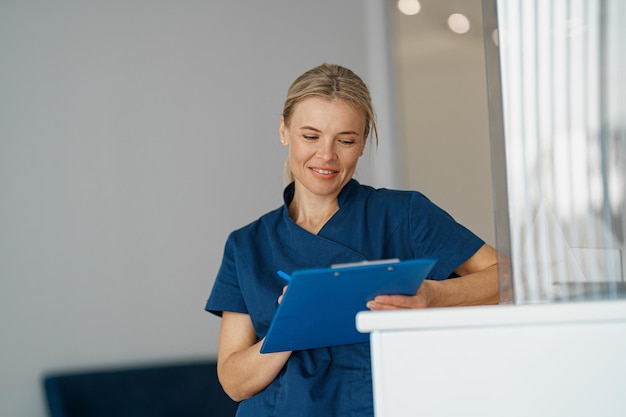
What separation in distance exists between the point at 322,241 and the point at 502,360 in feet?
2.39

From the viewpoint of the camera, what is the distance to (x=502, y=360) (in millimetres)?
876

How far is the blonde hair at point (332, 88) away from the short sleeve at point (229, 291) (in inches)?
11.3

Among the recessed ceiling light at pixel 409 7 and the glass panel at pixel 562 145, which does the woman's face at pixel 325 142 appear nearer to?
the glass panel at pixel 562 145

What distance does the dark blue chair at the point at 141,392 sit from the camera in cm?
300

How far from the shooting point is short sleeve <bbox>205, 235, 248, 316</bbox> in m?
1.60

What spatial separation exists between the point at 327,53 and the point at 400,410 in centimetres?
311

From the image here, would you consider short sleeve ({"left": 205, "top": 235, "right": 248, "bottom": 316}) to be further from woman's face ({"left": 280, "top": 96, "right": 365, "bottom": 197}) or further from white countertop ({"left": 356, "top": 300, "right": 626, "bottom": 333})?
white countertop ({"left": 356, "top": 300, "right": 626, "bottom": 333})

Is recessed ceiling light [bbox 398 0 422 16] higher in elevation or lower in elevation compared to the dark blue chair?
higher

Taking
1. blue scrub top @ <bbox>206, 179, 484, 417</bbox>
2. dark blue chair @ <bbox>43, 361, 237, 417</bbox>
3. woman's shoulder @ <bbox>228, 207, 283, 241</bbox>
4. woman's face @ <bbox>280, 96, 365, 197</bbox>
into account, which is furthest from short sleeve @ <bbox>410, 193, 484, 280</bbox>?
dark blue chair @ <bbox>43, 361, 237, 417</bbox>

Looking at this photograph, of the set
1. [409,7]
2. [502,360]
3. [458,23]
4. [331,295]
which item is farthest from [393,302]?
[409,7]

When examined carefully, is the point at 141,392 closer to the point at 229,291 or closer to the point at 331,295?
the point at 229,291

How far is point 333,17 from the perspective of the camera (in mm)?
3941

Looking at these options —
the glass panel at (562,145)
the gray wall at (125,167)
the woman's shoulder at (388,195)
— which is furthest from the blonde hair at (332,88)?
the gray wall at (125,167)

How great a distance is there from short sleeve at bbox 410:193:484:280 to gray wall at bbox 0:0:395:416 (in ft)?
6.02
